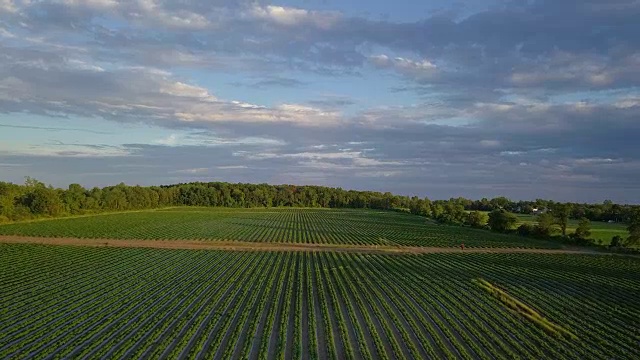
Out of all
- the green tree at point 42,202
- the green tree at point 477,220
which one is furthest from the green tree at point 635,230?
the green tree at point 42,202

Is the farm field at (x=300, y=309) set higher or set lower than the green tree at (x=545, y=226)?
lower

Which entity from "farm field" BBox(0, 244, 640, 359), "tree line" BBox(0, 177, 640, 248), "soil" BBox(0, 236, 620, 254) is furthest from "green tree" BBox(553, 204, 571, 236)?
"farm field" BBox(0, 244, 640, 359)

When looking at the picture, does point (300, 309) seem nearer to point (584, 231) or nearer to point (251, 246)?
A: point (251, 246)

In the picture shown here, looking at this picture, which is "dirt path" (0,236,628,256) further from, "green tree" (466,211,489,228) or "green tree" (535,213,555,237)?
"green tree" (466,211,489,228)

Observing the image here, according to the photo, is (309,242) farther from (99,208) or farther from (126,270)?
(99,208)

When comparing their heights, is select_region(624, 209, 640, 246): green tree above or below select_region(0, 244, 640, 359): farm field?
above

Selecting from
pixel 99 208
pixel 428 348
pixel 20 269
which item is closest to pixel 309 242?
pixel 20 269

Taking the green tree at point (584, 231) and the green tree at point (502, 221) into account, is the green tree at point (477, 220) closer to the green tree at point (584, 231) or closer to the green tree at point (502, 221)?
the green tree at point (502, 221)
